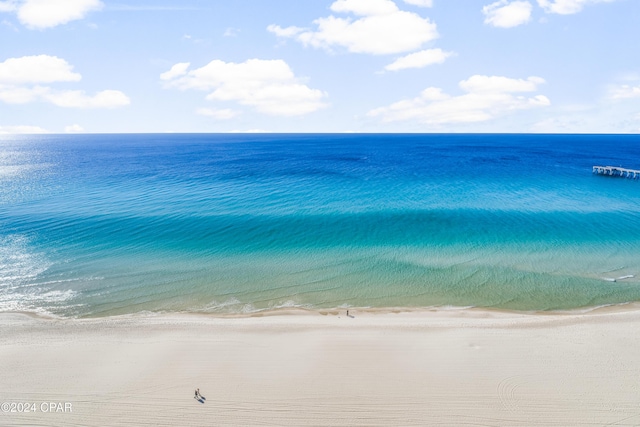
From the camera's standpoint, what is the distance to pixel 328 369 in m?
19.9

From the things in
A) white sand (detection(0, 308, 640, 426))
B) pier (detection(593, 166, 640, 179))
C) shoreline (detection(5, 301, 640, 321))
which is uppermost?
pier (detection(593, 166, 640, 179))

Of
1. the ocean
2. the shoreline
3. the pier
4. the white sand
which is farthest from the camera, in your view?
the pier

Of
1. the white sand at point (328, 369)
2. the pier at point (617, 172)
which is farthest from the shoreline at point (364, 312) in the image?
the pier at point (617, 172)

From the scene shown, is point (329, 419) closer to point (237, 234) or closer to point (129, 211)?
point (237, 234)

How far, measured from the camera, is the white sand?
17.0m

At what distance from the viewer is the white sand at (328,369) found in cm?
1697

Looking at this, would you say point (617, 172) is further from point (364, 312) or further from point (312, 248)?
point (364, 312)

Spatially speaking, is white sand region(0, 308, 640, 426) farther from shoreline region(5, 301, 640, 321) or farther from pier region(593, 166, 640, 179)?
pier region(593, 166, 640, 179)

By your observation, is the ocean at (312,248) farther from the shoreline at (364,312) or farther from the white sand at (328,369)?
the white sand at (328,369)

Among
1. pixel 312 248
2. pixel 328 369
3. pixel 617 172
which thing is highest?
pixel 617 172

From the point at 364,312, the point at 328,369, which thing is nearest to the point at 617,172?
the point at 364,312

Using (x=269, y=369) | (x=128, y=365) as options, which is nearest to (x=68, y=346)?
(x=128, y=365)

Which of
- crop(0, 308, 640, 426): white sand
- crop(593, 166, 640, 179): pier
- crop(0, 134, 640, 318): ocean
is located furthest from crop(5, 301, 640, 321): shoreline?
crop(593, 166, 640, 179): pier

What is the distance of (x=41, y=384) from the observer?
18.9 meters
